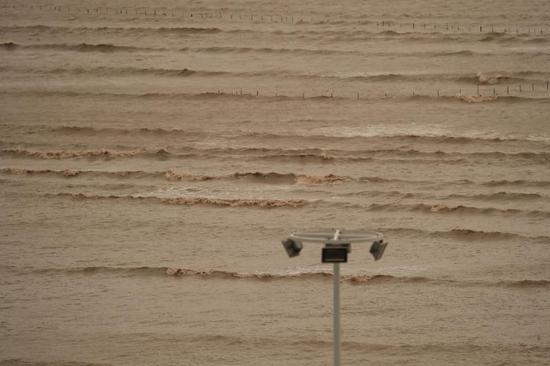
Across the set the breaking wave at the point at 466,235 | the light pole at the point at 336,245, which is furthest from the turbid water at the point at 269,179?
the light pole at the point at 336,245

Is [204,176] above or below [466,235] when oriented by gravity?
above

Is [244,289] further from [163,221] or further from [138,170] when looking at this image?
[138,170]

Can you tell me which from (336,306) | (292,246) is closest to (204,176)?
(336,306)

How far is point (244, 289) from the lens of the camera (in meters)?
13.7

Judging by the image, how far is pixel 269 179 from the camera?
17.0 metres

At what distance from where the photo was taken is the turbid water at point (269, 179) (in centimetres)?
1265

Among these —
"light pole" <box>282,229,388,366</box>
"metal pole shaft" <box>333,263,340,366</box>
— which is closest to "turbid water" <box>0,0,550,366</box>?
→ "metal pole shaft" <box>333,263,340,366</box>

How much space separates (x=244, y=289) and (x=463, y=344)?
8.48 feet

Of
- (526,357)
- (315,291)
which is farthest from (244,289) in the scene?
(526,357)

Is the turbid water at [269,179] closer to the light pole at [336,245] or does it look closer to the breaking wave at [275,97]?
the breaking wave at [275,97]

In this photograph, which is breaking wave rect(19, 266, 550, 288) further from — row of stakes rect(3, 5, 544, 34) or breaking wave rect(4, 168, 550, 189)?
row of stakes rect(3, 5, 544, 34)

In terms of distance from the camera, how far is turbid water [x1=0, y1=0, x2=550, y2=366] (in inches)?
498

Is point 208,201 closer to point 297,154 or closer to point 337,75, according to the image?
Result: point 297,154

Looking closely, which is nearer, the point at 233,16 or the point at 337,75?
the point at 337,75
